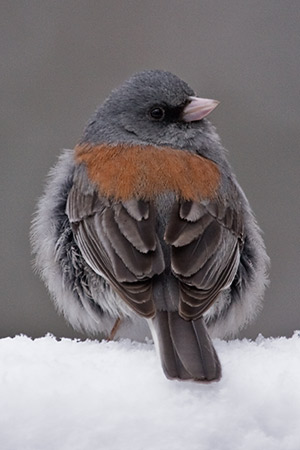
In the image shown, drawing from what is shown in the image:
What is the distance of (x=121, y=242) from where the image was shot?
2.29 m

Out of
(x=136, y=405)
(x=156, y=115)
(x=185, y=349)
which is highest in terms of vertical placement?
(x=156, y=115)

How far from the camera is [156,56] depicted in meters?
4.52

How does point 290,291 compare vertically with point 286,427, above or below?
below

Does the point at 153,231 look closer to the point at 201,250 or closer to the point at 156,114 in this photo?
the point at 201,250

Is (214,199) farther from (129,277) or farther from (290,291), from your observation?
(290,291)

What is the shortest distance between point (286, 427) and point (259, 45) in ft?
11.3

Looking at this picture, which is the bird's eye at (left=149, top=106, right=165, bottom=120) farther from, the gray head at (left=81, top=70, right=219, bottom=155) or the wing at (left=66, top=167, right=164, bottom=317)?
the wing at (left=66, top=167, right=164, bottom=317)

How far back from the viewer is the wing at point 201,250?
82.1 inches

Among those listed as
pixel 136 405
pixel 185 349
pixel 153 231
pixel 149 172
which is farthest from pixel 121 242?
pixel 136 405

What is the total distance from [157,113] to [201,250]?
2.97ft

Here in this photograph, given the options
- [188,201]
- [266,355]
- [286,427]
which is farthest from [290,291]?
[286,427]

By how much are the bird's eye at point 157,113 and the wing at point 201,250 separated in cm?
57

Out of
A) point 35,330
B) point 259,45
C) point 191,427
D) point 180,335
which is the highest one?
point 259,45

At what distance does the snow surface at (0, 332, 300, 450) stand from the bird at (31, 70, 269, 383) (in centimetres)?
19
